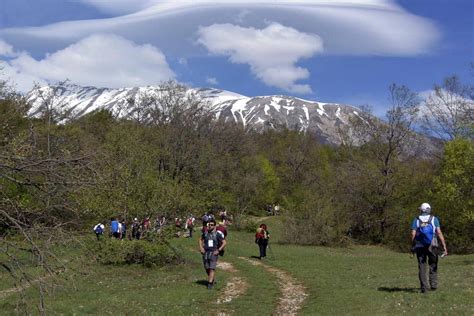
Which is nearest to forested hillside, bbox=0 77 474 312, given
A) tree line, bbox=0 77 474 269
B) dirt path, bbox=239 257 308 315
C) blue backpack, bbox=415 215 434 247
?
tree line, bbox=0 77 474 269

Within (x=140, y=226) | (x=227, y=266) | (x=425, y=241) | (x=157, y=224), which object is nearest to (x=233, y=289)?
(x=425, y=241)

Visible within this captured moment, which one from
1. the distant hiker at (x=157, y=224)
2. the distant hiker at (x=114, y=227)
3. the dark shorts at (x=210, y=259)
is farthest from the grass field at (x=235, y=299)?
the distant hiker at (x=114, y=227)

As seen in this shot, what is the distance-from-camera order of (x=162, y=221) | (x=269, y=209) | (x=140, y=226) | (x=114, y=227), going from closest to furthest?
(x=162, y=221)
(x=140, y=226)
(x=114, y=227)
(x=269, y=209)

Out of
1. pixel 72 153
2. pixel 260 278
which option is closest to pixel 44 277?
pixel 72 153

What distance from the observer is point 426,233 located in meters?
13.3

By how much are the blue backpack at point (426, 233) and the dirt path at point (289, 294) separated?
3706 millimetres

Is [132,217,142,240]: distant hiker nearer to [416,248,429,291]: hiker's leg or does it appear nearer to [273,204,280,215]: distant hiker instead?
[416,248,429,291]: hiker's leg

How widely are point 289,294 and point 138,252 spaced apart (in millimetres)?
9635

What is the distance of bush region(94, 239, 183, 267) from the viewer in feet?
74.4

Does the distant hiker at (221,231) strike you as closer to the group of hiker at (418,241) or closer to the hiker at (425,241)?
the group of hiker at (418,241)

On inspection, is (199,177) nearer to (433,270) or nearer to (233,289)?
(233,289)

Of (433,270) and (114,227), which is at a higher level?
(114,227)

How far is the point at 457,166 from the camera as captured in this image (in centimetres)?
3694

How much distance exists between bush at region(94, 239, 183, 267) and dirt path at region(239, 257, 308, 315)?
16.2 feet
